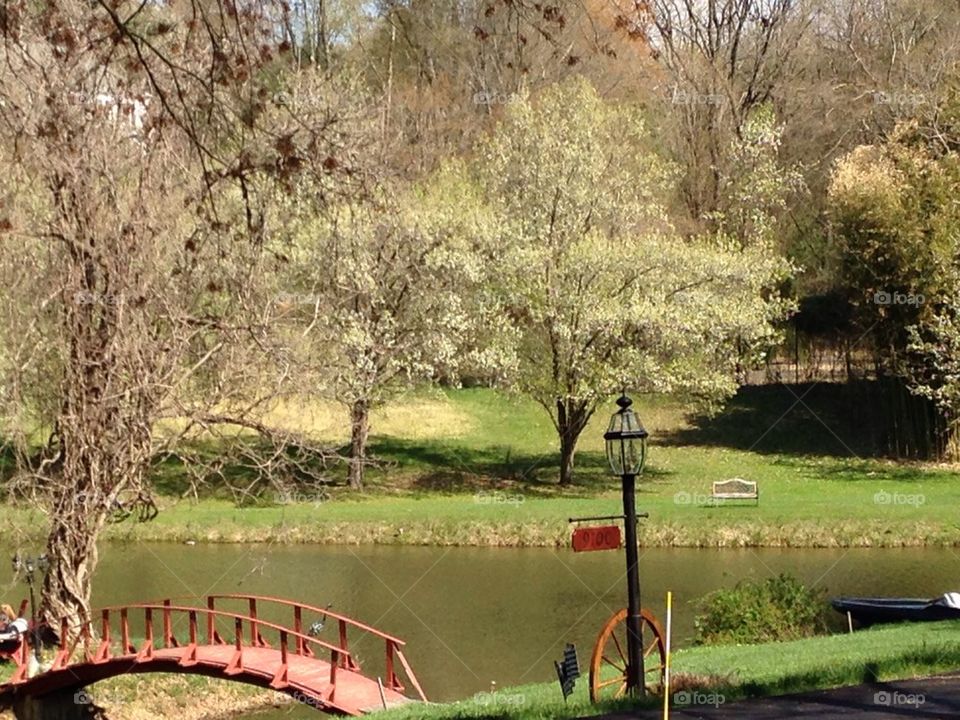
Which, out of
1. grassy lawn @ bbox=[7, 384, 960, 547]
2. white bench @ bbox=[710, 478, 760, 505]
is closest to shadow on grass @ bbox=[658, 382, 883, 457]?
grassy lawn @ bbox=[7, 384, 960, 547]

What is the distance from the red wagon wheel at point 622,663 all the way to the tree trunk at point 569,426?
55.4 feet

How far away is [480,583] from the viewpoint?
98.2 feet

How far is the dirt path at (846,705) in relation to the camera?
11.9 metres

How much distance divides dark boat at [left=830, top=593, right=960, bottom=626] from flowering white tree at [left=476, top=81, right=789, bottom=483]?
17.0 meters

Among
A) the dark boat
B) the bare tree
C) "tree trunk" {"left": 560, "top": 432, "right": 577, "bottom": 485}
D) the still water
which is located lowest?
the still water

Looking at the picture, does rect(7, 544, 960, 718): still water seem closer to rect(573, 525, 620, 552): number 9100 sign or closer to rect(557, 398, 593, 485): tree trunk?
rect(557, 398, 593, 485): tree trunk

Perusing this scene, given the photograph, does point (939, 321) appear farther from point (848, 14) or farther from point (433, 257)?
point (848, 14)

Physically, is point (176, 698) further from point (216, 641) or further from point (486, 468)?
point (486, 468)

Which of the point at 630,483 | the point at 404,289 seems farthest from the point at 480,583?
the point at 630,483

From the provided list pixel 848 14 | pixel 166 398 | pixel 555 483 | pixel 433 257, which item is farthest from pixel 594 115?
pixel 848 14

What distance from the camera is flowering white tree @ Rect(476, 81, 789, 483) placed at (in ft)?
129

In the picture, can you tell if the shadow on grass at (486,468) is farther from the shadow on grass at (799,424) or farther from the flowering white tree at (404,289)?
the shadow on grass at (799,424)

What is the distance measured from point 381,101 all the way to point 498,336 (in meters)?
8.17

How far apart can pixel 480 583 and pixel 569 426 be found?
39.3 feet
